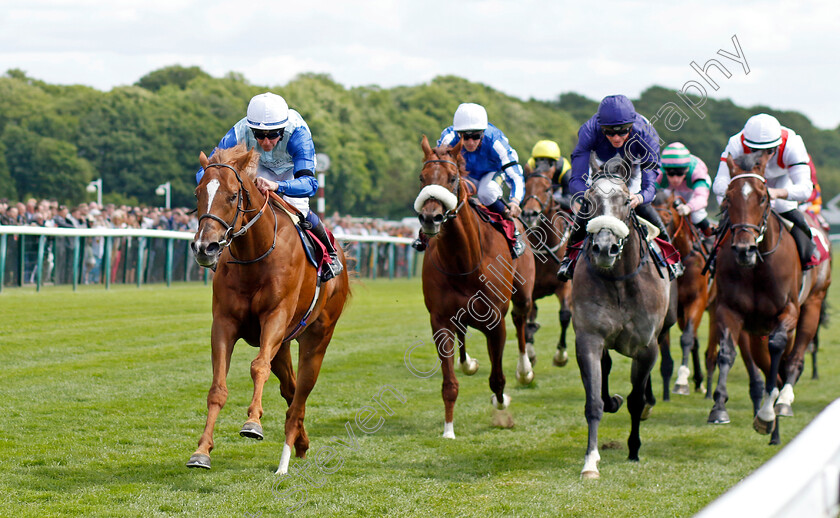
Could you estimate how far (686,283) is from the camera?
9.61m

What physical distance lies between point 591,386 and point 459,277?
177 centimetres

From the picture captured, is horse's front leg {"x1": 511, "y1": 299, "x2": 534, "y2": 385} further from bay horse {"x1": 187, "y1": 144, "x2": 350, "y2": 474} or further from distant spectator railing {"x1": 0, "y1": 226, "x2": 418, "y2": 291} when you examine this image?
distant spectator railing {"x1": 0, "y1": 226, "x2": 418, "y2": 291}

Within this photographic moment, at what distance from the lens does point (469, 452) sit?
650cm

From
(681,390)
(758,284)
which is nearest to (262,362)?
(758,284)

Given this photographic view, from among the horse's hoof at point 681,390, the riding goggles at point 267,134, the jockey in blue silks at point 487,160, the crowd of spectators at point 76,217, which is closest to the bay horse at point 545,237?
the horse's hoof at point 681,390

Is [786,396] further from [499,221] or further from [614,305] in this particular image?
[499,221]

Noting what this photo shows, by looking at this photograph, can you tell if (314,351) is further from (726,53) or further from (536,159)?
(536,159)

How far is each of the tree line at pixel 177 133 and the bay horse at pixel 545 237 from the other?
101 feet

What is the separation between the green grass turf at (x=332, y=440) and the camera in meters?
4.98

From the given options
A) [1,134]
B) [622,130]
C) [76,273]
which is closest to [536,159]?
[622,130]

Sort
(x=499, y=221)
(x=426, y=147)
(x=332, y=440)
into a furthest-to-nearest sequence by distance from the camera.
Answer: (x=499, y=221) → (x=426, y=147) → (x=332, y=440)

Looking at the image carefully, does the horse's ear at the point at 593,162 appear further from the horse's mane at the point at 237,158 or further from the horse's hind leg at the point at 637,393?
the horse's mane at the point at 237,158

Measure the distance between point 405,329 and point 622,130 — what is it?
327 inches

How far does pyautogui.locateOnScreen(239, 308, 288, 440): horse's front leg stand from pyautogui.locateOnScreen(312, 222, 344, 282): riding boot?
0.92m
